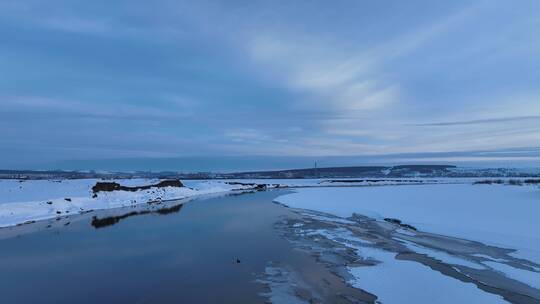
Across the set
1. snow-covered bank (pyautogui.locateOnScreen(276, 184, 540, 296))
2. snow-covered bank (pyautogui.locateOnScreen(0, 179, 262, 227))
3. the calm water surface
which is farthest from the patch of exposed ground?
snow-covered bank (pyautogui.locateOnScreen(0, 179, 262, 227))

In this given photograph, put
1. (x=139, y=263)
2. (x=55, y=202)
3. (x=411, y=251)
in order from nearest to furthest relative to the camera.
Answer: (x=139, y=263), (x=411, y=251), (x=55, y=202)

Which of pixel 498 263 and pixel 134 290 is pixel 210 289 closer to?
pixel 134 290

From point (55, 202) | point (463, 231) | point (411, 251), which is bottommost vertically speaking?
point (411, 251)

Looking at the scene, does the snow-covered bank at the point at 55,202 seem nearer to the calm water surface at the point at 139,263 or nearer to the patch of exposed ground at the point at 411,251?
the calm water surface at the point at 139,263

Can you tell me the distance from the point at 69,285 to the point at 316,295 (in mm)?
6063

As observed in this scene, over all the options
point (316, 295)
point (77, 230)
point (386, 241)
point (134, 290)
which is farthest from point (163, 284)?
point (77, 230)

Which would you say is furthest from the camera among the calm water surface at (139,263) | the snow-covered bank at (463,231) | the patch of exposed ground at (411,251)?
the snow-covered bank at (463,231)

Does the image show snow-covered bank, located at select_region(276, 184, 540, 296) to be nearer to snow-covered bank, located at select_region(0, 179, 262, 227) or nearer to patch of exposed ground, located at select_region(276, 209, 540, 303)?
patch of exposed ground, located at select_region(276, 209, 540, 303)

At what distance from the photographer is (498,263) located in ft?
39.9

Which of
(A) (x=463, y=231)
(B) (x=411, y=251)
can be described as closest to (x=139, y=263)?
(B) (x=411, y=251)

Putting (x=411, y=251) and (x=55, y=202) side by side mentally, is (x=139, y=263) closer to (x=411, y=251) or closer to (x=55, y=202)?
(x=411, y=251)

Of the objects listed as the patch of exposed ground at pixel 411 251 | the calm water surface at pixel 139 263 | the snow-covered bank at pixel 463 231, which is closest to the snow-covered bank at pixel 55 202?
the calm water surface at pixel 139 263

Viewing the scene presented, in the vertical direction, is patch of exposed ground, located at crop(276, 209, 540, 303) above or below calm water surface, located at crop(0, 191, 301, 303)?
below

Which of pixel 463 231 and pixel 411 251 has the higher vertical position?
pixel 463 231
